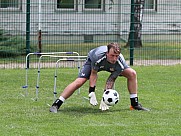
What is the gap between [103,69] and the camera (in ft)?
34.8

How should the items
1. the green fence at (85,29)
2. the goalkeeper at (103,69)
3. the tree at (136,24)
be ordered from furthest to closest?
the tree at (136,24) < the green fence at (85,29) < the goalkeeper at (103,69)

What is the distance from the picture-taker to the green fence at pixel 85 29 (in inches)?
724

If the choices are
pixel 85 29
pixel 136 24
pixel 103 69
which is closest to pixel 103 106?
pixel 103 69

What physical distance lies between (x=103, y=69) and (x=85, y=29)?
29.0 ft

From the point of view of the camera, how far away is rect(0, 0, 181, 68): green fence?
18391mm

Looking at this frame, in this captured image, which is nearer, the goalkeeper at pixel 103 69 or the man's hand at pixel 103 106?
the goalkeeper at pixel 103 69

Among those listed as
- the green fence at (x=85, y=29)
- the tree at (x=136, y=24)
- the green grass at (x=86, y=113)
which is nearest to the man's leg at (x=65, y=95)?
the green grass at (x=86, y=113)

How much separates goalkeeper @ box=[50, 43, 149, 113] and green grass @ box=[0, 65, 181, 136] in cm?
19

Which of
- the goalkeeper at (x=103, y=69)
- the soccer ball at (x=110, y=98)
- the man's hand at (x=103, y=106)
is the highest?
the goalkeeper at (x=103, y=69)

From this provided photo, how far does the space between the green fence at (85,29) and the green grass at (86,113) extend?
136 inches

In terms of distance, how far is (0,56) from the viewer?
18.3 metres

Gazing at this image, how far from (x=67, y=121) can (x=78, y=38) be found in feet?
32.4

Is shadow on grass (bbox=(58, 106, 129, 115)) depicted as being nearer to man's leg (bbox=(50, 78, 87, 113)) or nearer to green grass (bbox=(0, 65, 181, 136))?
green grass (bbox=(0, 65, 181, 136))

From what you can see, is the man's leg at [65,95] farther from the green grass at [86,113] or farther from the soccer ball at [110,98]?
the soccer ball at [110,98]
